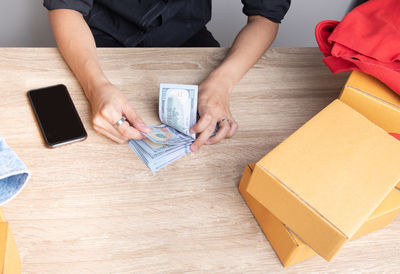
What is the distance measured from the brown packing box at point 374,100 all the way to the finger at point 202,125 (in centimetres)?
34

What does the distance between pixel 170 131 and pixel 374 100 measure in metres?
0.51

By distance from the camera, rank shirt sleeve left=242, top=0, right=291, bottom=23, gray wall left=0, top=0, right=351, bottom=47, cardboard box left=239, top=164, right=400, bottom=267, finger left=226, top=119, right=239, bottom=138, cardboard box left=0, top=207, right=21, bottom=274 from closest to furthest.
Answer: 1. cardboard box left=0, top=207, right=21, bottom=274
2. cardboard box left=239, top=164, right=400, bottom=267
3. finger left=226, top=119, right=239, bottom=138
4. shirt sleeve left=242, top=0, right=291, bottom=23
5. gray wall left=0, top=0, right=351, bottom=47

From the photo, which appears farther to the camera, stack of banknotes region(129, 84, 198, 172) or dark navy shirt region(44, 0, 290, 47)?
dark navy shirt region(44, 0, 290, 47)

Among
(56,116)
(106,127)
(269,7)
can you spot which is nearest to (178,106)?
(106,127)

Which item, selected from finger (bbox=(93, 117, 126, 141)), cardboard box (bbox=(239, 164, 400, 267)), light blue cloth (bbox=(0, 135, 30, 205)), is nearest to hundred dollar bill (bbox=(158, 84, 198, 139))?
finger (bbox=(93, 117, 126, 141))

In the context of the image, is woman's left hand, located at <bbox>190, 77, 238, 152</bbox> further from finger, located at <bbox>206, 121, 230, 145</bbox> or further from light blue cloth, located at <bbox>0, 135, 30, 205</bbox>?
light blue cloth, located at <bbox>0, 135, 30, 205</bbox>

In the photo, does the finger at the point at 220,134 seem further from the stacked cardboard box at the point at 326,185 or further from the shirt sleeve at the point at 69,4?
the shirt sleeve at the point at 69,4

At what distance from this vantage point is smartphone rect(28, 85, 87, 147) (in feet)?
2.91

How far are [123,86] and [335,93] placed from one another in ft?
2.14

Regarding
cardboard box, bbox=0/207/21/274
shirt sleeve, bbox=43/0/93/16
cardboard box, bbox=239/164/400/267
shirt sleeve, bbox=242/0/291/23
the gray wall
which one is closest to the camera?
cardboard box, bbox=0/207/21/274

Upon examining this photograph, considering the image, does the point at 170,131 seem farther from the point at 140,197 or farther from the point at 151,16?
the point at 151,16

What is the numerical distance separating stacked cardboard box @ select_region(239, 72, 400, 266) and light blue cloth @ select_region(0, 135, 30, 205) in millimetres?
468

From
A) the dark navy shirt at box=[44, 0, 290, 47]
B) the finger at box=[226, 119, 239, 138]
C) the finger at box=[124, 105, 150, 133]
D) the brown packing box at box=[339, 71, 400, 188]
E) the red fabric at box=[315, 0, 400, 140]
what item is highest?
the red fabric at box=[315, 0, 400, 140]

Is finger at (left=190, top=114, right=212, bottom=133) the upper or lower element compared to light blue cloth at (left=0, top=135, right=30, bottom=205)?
upper
